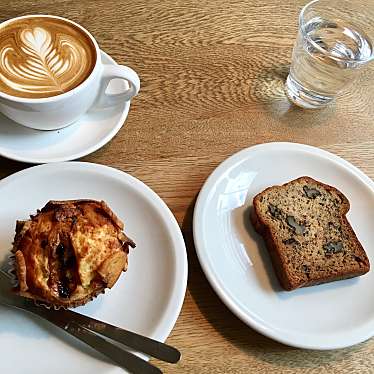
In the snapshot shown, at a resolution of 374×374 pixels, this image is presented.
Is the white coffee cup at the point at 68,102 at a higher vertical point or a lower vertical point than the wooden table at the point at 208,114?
higher

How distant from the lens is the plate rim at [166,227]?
88cm

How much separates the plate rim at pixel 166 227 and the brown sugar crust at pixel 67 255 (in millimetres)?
104

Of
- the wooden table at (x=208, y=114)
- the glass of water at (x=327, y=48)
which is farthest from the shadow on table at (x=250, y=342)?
the glass of water at (x=327, y=48)

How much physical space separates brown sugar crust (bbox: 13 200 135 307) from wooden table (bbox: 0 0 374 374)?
0.61 ft

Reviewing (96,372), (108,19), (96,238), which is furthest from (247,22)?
(96,372)

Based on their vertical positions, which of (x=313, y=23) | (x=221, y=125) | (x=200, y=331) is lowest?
(x=200, y=331)

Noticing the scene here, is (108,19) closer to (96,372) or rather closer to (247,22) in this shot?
(247,22)

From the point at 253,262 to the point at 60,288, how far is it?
0.36 m

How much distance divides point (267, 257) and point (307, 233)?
9cm

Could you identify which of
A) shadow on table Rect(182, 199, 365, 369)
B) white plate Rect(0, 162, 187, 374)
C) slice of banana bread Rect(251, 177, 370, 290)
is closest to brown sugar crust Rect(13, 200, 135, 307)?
white plate Rect(0, 162, 187, 374)

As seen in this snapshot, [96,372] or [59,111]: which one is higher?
[59,111]

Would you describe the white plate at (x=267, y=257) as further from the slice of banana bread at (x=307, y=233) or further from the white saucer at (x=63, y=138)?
the white saucer at (x=63, y=138)

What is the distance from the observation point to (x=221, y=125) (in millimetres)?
1222

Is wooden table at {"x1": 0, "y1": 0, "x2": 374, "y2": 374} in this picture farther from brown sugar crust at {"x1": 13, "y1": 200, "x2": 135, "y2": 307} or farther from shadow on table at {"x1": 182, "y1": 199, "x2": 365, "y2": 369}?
brown sugar crust at {"x1": 13, "y1": 200, "x2": 135, "y2": 307}
